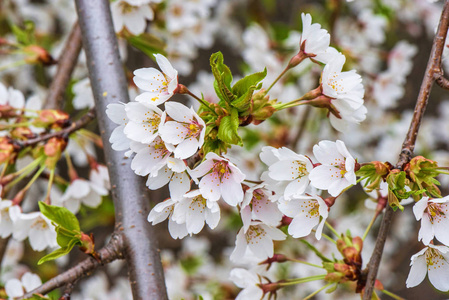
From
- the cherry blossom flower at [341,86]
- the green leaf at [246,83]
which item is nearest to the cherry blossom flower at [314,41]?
the cherry blossom flower at [341,86]

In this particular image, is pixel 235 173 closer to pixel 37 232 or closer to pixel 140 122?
pixel 140 122

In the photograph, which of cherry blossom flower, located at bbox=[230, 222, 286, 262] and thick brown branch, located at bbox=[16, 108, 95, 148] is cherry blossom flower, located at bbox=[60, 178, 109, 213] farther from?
cherry blossom flower, located at bbox=[230, 222, 286, 262]

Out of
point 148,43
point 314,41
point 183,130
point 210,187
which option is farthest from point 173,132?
point 148,43

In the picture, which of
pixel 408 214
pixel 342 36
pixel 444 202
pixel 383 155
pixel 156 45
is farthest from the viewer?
pixel 408 214

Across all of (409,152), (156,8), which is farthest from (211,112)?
(156,8)

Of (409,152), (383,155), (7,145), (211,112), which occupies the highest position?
(383,155)

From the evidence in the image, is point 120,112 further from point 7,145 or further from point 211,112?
point 7,145

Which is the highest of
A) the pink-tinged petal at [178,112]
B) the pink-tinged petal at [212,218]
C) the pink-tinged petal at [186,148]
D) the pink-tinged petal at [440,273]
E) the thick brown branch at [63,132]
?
the thick brown branch at [63,132]

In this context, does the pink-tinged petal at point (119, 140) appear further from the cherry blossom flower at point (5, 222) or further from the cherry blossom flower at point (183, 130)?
the cherry blossom flower at point (5, 222)
